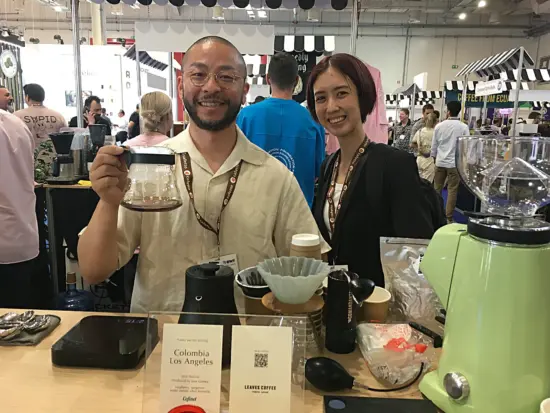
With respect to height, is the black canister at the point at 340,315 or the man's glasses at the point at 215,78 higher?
the man's glasses at the point at 215,78

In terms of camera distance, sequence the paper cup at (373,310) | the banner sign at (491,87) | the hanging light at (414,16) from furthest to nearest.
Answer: the hanging light at (414,16) → the banner sign at (491,87) → the paper cup at (373,310)

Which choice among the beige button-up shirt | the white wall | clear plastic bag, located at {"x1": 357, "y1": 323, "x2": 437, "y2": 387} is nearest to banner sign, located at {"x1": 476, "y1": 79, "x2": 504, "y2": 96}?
the white wall

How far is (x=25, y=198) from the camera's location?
8.35 feet

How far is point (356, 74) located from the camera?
1894mm

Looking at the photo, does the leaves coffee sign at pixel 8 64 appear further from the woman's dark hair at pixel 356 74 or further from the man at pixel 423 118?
the woman's dark hair at pixel 356 74

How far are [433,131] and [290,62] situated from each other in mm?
5107

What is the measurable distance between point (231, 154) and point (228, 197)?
0.14m

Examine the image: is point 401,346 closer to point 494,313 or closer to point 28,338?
point 494,313

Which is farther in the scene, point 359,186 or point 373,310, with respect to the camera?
point 359,186

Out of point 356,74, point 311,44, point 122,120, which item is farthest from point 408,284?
point 122,120

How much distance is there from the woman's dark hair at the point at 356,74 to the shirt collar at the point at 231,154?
0.57m

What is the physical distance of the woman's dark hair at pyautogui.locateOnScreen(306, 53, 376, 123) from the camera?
1.89 meters

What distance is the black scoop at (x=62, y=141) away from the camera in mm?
3342

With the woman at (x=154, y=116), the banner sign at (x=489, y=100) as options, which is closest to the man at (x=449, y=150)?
the woman at (x=154, y=116)
